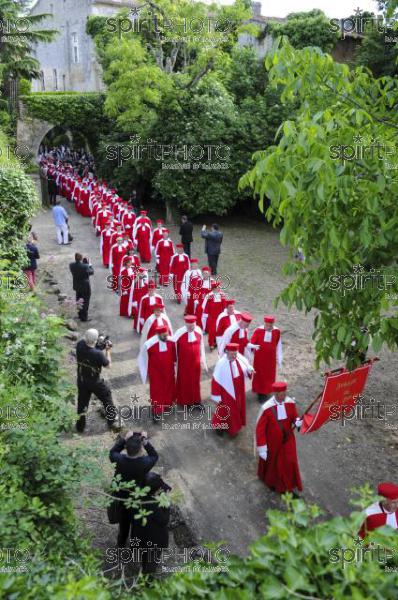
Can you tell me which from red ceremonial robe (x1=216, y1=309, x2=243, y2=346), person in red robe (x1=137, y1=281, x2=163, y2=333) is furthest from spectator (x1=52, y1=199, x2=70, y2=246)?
red ceremonial robe (x1=216, y1=309, x2=243, y2=346)

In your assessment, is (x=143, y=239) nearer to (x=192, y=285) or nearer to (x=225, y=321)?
(x=192, y=285)

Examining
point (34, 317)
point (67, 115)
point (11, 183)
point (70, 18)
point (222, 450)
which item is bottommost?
point (222, 450)

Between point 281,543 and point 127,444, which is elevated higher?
point 281,543

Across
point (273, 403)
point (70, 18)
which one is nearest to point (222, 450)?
point (273, 403)

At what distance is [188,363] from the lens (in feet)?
28.6

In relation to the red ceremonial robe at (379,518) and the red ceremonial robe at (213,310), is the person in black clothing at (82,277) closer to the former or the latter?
the red ceremonial robe at (213,310)

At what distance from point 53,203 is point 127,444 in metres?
23.7

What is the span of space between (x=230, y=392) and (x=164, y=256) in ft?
26.9

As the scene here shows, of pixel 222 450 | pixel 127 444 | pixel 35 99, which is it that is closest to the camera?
pixel 127 444

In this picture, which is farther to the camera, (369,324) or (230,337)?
(230,337)

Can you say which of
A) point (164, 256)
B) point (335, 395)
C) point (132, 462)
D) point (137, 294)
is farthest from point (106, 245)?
point (132, 462)

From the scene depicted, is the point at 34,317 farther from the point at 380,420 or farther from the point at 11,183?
the point at 11,183

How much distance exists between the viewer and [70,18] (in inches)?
1423

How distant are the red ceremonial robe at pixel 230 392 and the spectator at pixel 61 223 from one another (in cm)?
1257
